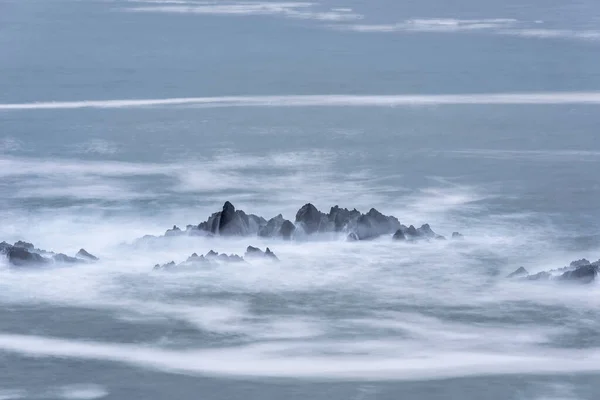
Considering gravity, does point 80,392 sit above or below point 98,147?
below

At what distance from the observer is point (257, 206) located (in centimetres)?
1519

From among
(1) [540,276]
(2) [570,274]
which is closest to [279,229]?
(1) [540,276]

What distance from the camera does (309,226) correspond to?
44.5 ft

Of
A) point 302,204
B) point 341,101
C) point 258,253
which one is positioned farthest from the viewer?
point 341,101

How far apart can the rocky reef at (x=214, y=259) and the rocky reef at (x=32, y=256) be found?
2.55 feet

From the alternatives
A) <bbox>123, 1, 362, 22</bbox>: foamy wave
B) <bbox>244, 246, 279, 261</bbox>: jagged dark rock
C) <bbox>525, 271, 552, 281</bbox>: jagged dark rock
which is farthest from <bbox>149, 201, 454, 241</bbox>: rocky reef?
<bbox>123, 1, 362, 22</bbox>: foamy wave

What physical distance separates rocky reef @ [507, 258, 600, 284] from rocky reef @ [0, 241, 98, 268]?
3.71 m

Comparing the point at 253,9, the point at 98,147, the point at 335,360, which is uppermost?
the point at 253,9

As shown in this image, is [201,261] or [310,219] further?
[310,219]

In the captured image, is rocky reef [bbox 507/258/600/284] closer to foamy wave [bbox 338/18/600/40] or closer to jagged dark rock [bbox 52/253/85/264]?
jagged dark rock [bbox 52/253/85/264]

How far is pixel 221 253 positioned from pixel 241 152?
18.0 feet

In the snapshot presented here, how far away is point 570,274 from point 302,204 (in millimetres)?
3579

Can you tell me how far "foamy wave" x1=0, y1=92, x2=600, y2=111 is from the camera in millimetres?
22062

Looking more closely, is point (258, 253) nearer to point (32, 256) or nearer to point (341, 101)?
point (32, 256)
